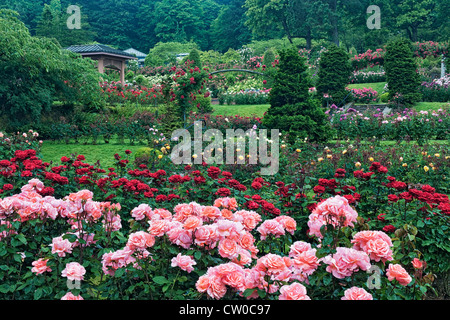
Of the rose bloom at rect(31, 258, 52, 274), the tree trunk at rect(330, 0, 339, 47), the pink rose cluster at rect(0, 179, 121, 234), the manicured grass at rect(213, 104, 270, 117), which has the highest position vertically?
the tree trunk at rect(330, 0, 339, 47)

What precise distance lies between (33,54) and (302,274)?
1032cm

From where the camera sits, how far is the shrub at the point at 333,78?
14727 mm

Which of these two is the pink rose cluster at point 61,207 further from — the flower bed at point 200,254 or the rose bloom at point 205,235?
the rose bloom at point 205,235

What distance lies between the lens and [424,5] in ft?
87.8

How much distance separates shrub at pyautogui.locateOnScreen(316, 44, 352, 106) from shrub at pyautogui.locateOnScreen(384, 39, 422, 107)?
5.08 ft

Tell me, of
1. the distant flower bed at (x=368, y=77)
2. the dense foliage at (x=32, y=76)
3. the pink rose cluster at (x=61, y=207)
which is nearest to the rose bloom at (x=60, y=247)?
the pink rose cluster at (x=61, y=207)

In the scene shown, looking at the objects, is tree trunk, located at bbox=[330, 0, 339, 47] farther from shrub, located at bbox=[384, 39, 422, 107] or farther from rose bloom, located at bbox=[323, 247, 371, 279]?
rose bloom, located at bbox=[323, 247, 371, 279]

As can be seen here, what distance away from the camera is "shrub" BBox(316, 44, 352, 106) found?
48.3ft

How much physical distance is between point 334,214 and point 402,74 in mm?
14127

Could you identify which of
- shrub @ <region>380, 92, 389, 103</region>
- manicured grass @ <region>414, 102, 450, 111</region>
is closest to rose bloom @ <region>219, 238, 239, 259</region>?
manicured grass @ <region>414, 102, 450, 111</region>

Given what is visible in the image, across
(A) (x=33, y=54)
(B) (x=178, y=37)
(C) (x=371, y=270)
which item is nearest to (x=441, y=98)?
(A) (x=33, y=54)

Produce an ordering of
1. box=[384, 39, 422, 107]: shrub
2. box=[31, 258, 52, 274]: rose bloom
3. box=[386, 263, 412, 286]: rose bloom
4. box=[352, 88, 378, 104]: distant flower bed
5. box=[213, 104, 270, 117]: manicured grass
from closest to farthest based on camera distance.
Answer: box=[386, 263, 412, 286]: rose bloom, box=[31, 258, 52, 274]: rose bloom, box=[384, 39, 422, 107]: shrub, box=[213, 104, 270, 117]: manicured grass, box=[352, 88, 378, 104]: distant flower bed

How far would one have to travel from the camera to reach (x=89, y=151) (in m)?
8.99

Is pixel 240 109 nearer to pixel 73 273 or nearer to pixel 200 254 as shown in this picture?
pixel 200 254
